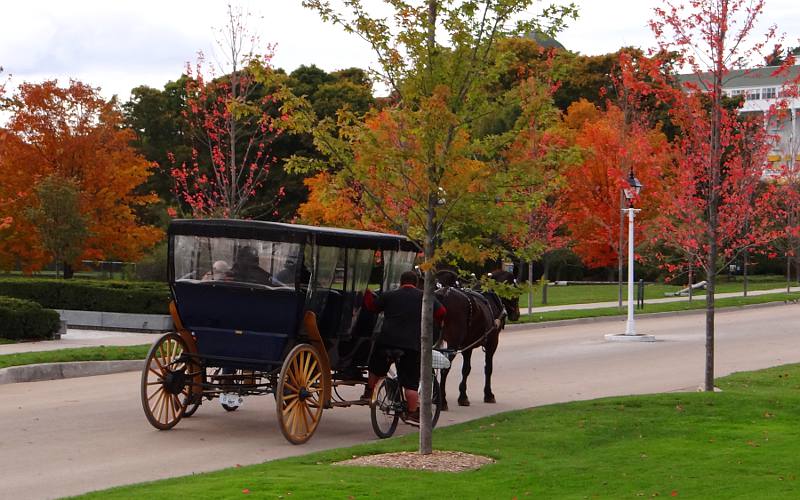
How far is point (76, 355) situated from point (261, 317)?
736cm

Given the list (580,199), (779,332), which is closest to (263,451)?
(779,332)

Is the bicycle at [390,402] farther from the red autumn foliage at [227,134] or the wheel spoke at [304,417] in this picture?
the red autumn foliage at [227,134]

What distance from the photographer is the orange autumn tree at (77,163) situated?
4112 cm

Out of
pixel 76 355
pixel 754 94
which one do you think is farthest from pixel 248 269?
pixel 754 94

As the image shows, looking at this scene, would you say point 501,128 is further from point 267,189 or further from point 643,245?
point 267,189

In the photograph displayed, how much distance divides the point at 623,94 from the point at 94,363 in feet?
115

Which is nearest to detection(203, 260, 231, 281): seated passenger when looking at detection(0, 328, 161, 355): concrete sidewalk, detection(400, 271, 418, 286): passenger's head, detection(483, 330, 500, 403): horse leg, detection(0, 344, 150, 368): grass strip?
detection(400, 271, 418, 286): passenger's head

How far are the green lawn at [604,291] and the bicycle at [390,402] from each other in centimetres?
2509

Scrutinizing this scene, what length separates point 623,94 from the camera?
50.6 metres

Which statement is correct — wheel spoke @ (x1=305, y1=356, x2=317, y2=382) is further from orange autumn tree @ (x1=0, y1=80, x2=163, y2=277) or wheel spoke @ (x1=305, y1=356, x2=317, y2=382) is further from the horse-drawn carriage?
orange autumn tree @ (x1=0, y1=80, x2=163, y2=277)

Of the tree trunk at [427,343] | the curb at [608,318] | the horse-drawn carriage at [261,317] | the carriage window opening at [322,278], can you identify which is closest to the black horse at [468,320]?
the horse-drawn carriage at [261,317]

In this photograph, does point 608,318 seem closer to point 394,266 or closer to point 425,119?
point 394,266

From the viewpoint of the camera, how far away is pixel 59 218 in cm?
3769

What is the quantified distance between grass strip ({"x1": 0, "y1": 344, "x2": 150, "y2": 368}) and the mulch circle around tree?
881 cm
